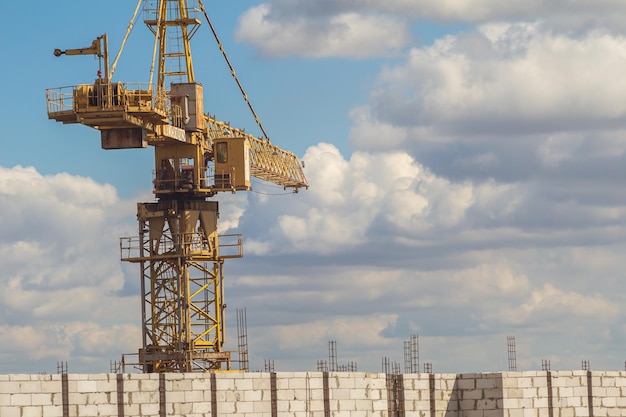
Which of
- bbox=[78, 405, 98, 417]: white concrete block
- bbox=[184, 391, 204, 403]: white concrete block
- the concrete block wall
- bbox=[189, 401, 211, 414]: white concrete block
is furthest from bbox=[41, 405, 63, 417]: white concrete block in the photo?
bbox=[189, 401, 211, 414]: white concrete block

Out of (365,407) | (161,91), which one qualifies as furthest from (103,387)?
(161,91)

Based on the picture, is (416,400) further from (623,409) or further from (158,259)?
(158,259)

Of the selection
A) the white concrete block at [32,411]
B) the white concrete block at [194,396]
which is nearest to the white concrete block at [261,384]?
the white concrete block at [194,396]

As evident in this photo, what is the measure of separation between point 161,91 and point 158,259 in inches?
357

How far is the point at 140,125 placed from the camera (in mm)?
74188

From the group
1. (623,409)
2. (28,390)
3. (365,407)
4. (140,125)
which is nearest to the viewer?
(28,390)

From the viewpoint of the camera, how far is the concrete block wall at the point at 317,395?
44.7 metres

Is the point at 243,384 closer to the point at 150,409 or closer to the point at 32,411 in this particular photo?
the point at 150,409

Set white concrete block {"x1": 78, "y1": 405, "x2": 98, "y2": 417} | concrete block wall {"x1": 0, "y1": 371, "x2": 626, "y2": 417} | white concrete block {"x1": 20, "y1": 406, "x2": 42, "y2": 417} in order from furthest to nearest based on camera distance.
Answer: white concrete block {"x1": 78, "y1": 405, "x2": 98, "y2": 417} → concrete block wall {"x1": 0, "y1": 371, "x2": 626, "y2": 417} → white concrete block {"x1": 20, "y1": 406, "x2": 42, "y2": 417}

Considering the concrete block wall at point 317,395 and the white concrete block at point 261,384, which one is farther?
the white concrete block at point 261,384

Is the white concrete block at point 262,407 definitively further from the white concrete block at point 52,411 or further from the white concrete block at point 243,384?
the white concrete block at point 52,411

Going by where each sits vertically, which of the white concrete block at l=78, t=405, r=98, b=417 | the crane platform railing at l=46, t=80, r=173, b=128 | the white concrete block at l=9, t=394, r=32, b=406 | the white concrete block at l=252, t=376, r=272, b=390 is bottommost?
the white concrete block at l=78, t=405, r=98, b=417

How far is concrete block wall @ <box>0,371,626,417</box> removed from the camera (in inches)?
1759

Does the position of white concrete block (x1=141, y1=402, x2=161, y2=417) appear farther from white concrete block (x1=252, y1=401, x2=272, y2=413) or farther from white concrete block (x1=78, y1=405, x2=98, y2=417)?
white concrete block (x1=252, y1=401, x2=272, y2=413)
